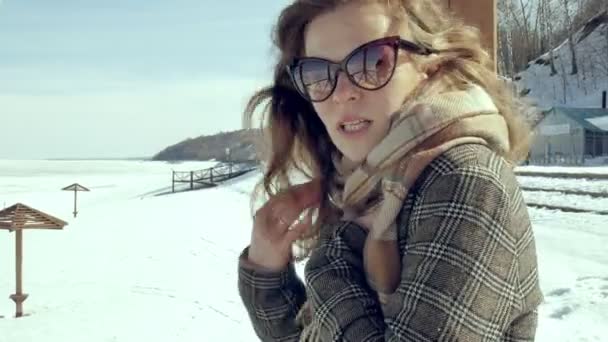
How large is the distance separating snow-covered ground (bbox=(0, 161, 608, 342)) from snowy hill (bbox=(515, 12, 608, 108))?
25.9 m

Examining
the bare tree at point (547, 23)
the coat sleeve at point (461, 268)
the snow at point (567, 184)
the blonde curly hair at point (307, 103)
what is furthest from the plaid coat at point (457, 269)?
the bare tree at point (547, 23)

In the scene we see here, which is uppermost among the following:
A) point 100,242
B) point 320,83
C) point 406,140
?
point 320,83

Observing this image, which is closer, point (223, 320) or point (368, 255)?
point (368, 255)

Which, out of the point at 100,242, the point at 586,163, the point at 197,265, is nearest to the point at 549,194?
the point at 197,265

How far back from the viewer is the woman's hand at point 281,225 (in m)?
1.40

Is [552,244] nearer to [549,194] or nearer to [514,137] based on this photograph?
[549,194]

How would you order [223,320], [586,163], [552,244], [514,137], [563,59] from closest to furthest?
1. [514,137]
2. [223,320]
3. [552,244]
4. [586,163]
5. [563,59]

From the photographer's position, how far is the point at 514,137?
1150 mm

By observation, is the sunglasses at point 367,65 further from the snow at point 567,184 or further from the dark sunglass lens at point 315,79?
the snow at point 567,184

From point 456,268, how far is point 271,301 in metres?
0.59

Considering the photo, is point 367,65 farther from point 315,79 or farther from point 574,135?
point 574,135

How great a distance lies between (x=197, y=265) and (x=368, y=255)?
8.90 metres

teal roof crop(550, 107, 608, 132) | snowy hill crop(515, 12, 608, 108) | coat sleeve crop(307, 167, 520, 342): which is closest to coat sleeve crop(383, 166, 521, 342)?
coat sleeve crop(307, 167, 520, 342)

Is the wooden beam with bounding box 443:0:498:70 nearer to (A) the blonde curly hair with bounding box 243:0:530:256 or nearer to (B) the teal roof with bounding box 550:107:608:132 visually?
(A) the blonde curly hair with bounding box 243:0:530:256
